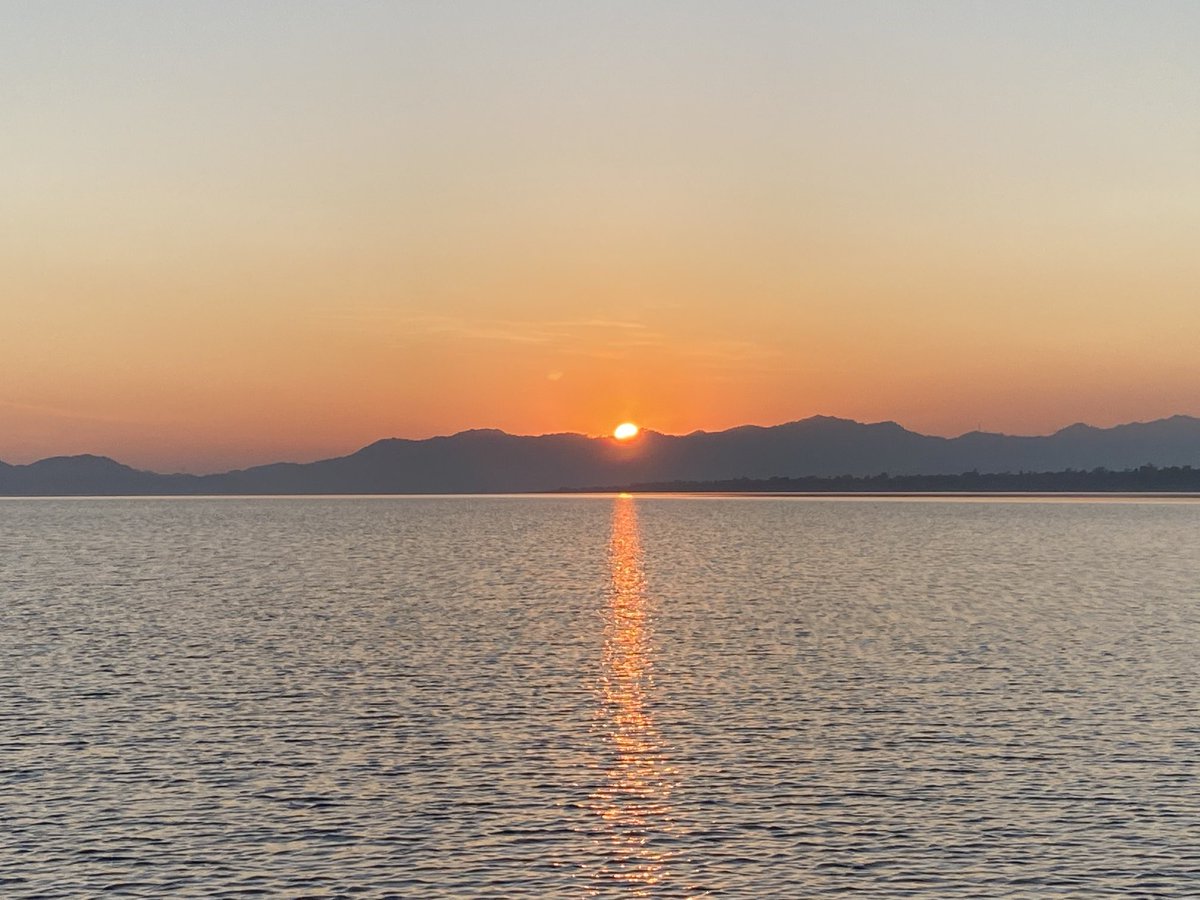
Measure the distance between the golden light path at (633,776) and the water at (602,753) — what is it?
0.16 m

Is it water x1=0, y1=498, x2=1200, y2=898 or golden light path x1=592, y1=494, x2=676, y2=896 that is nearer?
water x1=0, y1=498, x2=1200, y2=898

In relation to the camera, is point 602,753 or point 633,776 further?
point 602,753

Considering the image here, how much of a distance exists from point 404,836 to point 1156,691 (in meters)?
36.5

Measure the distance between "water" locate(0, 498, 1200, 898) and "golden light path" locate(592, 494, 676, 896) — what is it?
162mm

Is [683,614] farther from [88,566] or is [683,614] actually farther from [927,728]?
[88,566]

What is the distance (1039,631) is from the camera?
8156cm

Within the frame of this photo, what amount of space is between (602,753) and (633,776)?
12.1 feet

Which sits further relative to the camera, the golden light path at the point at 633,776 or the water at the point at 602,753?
the golden light path at the point at 633,776

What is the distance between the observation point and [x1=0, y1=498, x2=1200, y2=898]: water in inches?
1236

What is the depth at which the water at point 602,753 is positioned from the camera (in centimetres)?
3139

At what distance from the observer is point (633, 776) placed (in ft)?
133

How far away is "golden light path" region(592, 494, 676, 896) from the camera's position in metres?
31.6

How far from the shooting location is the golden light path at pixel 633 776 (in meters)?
31.6

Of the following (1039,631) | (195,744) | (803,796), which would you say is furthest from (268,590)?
(803,796)
